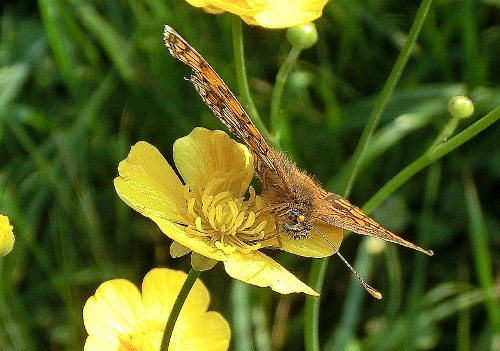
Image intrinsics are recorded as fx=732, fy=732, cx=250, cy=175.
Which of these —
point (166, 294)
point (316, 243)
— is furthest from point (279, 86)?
point (166, 294)

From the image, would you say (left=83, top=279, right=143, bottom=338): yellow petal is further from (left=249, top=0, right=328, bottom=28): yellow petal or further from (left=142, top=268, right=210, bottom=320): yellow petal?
(left=249, top=0, right=328, bottom=28): yellow petal

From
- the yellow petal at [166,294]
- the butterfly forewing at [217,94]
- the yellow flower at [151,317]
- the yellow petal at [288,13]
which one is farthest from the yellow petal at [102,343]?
the yellow petal at [288,13]

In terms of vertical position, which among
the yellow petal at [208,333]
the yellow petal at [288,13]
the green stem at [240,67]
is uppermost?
the yellow petal at [288,13]

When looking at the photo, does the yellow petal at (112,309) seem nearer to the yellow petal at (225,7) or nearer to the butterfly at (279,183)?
the butterfly at (279,183)

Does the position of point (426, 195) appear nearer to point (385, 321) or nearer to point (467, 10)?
point (385, 321)

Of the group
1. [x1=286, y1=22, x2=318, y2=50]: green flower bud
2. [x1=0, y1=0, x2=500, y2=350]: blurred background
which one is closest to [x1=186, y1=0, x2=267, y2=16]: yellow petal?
[x1=286, y1=22, x2=318, y2=50]: green flower bud

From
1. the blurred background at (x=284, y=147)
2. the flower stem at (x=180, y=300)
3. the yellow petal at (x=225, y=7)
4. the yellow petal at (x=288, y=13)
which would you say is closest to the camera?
the flower stem at (x=180, y=300)
